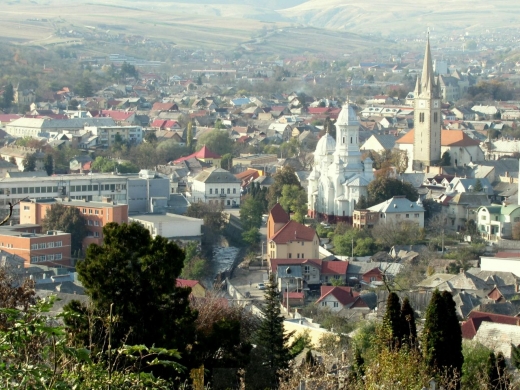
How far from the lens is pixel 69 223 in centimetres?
3394

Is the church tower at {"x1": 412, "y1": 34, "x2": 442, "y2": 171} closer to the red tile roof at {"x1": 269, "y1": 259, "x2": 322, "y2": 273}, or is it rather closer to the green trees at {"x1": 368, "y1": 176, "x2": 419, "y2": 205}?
the green trees at {"x1": 368, "y1": 176, "x2": 419, "y2": 205}

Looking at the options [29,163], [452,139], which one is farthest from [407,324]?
[452,139]

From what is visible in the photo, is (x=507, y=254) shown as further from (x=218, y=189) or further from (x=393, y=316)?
(x=393, y=316)

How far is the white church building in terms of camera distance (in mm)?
38938

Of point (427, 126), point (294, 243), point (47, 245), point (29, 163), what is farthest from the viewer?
point (427, 126)

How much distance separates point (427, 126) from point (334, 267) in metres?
18.8

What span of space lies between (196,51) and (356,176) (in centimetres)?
10925

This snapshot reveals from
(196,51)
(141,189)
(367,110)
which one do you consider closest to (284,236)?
(141,189)

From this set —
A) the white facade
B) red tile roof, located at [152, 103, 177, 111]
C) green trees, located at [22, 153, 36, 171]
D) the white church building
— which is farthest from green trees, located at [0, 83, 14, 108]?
the white facade

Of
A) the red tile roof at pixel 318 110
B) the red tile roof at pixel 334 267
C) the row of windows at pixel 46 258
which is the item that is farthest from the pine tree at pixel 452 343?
the red tile roof at pixel 318 110

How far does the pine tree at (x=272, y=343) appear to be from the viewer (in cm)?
1650

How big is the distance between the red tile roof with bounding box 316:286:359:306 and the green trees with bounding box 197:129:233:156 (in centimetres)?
2903

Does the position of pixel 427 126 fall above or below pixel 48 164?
above

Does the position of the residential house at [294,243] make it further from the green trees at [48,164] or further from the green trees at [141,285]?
the green trees at [141,285]
